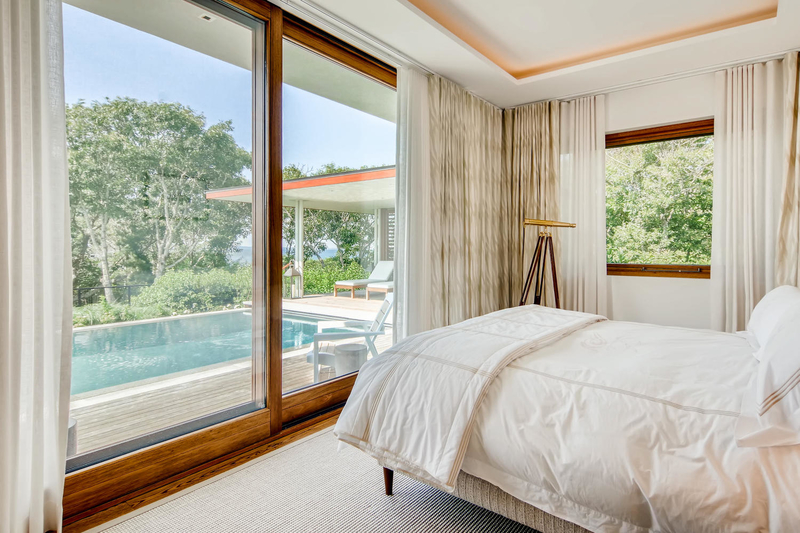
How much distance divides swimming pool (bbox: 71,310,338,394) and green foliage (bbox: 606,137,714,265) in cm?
341

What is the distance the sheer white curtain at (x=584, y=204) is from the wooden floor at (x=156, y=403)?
282 centimetres

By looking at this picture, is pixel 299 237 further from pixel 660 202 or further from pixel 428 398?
pixel 660 202

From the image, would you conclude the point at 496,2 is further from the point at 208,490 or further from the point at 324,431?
the point at 208,490

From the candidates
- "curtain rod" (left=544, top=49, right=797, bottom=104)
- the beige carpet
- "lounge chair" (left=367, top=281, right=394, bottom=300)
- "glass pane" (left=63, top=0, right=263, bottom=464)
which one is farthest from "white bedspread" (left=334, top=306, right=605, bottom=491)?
"curtain rod" (left=544, top=49, right=797, bottom=104)

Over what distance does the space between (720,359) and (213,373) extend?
7.54 feet

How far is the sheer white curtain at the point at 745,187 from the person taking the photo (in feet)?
10.7

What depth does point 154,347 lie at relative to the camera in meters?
2.07

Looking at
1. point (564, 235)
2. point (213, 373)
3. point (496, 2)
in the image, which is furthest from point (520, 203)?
point (213, 373)

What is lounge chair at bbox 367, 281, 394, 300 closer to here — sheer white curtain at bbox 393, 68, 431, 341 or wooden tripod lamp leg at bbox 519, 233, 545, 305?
sheer white curtain at bbox 393, 68, 431, 341

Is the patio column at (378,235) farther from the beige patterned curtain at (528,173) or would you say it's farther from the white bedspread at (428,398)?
the beige patterned curtain at (528,173)

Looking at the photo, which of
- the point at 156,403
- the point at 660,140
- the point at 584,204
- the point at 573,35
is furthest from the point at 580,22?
the point at 156,403

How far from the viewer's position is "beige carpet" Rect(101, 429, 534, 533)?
1.72 meters

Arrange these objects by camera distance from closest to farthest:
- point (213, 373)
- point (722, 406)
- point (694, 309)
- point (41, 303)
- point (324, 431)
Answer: point (722, 406)
point (41, 303)
point (213, 373)
point (324, 431)
point (694, 309)

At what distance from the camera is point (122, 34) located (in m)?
1.94
